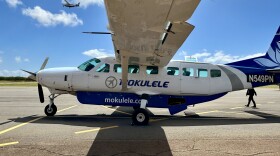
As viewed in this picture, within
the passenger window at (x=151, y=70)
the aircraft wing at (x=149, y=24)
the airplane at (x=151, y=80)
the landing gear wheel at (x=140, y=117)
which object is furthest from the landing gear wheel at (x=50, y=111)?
the aircraft wing at (x=149, y=24)

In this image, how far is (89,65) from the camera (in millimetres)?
11664

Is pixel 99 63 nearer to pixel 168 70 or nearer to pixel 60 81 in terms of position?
pixel 60 81

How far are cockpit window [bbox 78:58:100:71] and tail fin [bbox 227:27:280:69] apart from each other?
22.3 feet

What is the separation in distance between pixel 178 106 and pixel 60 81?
5.50 meters

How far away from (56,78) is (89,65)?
159cm

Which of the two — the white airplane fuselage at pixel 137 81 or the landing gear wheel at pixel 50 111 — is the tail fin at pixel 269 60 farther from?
the landing gear wheel at pixel 50 111

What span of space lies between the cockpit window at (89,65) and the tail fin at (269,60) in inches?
268

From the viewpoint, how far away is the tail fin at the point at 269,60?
42.5 feet

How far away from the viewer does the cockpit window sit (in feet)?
38.1

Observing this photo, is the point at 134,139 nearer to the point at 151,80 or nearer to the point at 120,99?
the point at 120,99

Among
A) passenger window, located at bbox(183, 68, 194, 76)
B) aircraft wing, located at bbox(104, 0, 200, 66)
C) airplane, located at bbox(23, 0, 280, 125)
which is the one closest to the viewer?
aircraft wing, located at bbox(104, 0, 200, 66)

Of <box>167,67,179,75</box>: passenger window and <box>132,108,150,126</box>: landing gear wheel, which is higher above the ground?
<box>167,67,179,75</box>: passenger window

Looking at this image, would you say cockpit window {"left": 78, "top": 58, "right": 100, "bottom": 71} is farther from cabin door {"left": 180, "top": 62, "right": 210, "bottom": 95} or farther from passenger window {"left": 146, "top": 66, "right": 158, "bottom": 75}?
cabin door {"left": 180, "top": 62, "right": 210, "bottom": 95}

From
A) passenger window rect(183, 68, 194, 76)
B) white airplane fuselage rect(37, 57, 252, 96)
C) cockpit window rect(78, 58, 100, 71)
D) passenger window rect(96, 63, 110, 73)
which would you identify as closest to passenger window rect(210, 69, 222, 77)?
white airplane fuselage rect(37, 57, 252, 96)
